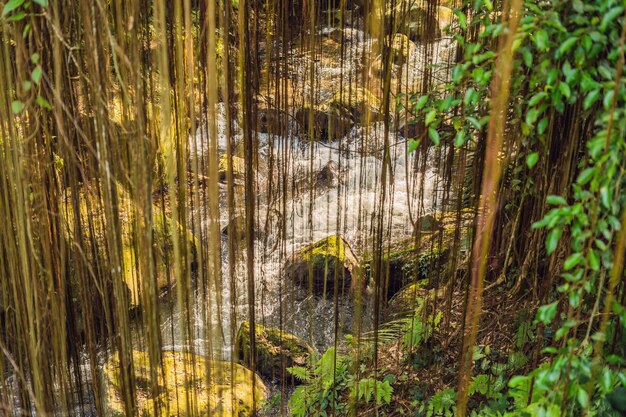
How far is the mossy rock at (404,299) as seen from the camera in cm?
277

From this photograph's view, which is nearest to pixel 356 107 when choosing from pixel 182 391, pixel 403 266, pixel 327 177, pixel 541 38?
pixel 327 177

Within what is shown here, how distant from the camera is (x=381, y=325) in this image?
2.75 m

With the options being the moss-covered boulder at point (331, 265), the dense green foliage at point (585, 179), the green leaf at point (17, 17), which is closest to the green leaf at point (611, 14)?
the dense green foliage at point (585, 179)

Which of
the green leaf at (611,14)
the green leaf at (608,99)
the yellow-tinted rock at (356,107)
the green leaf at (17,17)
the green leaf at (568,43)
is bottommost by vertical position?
the yellow-tinted rock at (356,107)

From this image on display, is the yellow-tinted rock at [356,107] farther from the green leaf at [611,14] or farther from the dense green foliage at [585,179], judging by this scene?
the green leaf at [611,14]

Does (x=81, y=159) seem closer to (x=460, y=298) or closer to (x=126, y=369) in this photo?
(x=126, y=369)

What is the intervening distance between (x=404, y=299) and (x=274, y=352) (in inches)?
29.2

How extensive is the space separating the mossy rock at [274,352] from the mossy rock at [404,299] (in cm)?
49

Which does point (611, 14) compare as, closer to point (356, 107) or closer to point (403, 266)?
point (403, 266)

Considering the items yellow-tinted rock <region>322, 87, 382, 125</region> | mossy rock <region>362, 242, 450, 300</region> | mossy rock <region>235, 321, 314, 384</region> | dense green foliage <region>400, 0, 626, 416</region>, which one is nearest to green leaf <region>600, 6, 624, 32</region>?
dense green foliage <region>400, 0, 626, 416</region>

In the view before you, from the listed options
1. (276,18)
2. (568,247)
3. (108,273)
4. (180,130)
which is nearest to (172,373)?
(108,273)

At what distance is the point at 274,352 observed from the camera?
9.32 ft

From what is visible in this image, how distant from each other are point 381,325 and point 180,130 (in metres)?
1.52

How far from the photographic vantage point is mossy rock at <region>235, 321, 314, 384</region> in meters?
2.82
